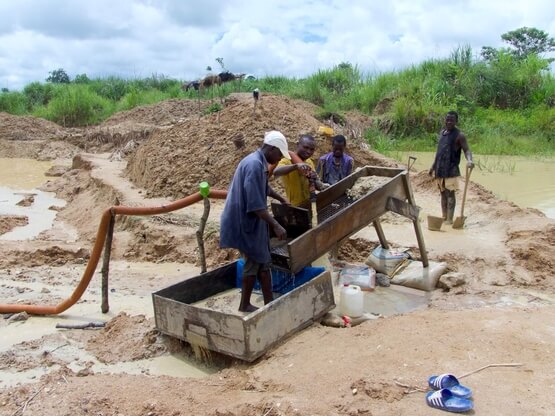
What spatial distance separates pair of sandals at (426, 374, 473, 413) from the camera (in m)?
2.98

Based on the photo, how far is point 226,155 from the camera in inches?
374

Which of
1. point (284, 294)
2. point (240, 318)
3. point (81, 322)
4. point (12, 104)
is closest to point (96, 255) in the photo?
point (81, 322)

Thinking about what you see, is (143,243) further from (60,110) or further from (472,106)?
(60,110)

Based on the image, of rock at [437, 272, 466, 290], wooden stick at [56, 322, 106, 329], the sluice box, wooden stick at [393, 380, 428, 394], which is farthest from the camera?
rock at [437, 272, 466, 290]

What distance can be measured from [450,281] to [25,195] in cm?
968

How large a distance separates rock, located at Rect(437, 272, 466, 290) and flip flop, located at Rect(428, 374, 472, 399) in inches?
104

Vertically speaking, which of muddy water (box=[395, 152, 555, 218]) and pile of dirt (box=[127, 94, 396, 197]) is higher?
pile of dirt (box=[127, 94, 396, 197])

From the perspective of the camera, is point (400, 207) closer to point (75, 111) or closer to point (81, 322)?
point (81, 322)

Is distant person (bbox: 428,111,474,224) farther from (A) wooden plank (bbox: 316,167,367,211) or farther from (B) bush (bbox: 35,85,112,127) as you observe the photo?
(B) bush (bbox: 35,85,112,127)

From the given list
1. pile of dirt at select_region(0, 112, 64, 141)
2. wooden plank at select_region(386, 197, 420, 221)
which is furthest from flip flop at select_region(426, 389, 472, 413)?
pile of dirt at select_region(0, 112, 64, 141)

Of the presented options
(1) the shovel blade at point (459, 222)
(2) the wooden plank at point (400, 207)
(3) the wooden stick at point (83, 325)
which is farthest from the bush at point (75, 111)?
(2) the wooden plank at point (400, 207)

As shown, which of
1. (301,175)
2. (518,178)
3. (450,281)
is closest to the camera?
(301,175)

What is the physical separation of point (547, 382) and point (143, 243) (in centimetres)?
539

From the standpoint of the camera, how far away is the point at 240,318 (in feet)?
12.7
